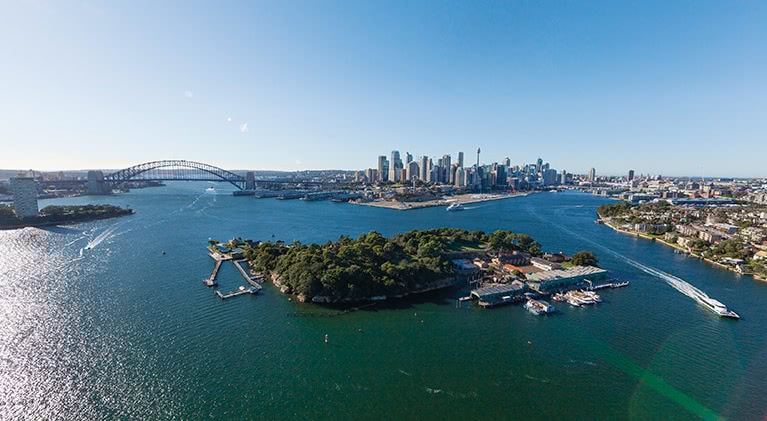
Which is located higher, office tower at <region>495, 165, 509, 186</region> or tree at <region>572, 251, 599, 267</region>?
office tower at <region>495, 165, 509, 186</region>

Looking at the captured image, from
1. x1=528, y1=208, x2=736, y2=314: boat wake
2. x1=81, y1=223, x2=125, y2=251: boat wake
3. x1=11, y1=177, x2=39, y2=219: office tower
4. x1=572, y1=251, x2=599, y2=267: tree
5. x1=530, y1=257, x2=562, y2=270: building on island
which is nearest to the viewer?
x1=528, y1=208, x2=736, y2=314: boat wake

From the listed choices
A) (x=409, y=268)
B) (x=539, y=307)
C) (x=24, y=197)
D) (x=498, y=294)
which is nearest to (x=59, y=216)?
(x=24, y=197)

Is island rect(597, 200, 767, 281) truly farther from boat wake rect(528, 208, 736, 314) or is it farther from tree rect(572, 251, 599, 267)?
tree rect(572, 251, 599, 267)

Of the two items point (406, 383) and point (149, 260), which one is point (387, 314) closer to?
point (406, 383)

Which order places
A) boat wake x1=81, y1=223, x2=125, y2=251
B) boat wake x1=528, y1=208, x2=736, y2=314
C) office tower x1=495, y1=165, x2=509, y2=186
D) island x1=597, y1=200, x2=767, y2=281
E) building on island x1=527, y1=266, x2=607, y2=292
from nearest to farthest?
1. boat wake x1=528, y1=208, x2=736, y2=314
2. building on island x1=527, y1=266, x2=607, y2=292
3. island x1=597, y1=200, x2=767, y2=281
4. boat wake x1=81, y1=223, x2=125, y2=251
5. office tower x1=495, y1=165, x2=509, y2=186

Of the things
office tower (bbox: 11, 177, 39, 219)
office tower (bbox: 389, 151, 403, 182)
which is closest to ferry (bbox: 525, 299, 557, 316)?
office tower (bbox: 11, 177, 39, 219)

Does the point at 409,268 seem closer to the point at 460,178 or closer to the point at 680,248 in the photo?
the point at 680,248

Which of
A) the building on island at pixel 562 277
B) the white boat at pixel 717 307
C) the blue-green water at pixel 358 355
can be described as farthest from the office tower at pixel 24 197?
the white boat at pixel 717 307
